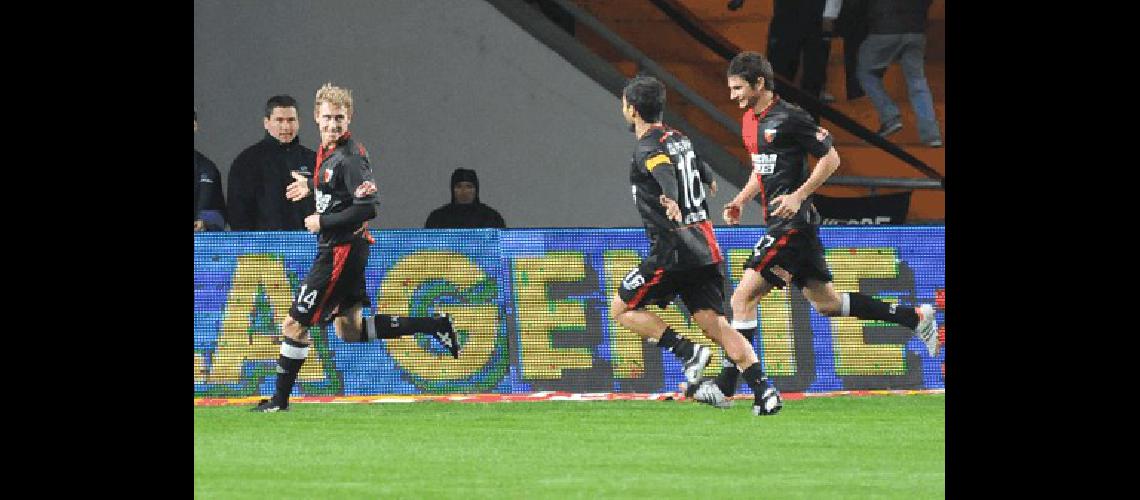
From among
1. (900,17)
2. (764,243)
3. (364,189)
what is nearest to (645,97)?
(764,243)

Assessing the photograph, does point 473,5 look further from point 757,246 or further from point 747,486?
point 747,486

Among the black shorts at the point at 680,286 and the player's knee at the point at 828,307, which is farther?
the player's knee at the point at 828,307

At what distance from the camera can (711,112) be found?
17516mm

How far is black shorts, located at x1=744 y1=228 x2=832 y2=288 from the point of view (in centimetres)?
1256

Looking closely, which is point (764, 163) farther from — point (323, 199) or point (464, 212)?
point (464, 212)

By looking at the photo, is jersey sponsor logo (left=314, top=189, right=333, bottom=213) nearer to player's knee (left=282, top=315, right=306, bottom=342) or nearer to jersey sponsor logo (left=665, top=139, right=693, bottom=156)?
player's knee (left=282, top=315, right=306, bottom=342)

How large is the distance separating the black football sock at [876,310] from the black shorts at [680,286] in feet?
3.34

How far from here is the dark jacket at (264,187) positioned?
1423 centimetres

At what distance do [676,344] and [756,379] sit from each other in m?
0.67

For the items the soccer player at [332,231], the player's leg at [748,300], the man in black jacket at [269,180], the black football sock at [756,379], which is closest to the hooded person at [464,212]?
the man in black jacket at [269,180]

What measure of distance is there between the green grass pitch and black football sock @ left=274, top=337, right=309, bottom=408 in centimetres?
14

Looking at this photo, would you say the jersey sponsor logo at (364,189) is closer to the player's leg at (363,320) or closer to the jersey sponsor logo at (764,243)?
the player's leg at (363,320)
